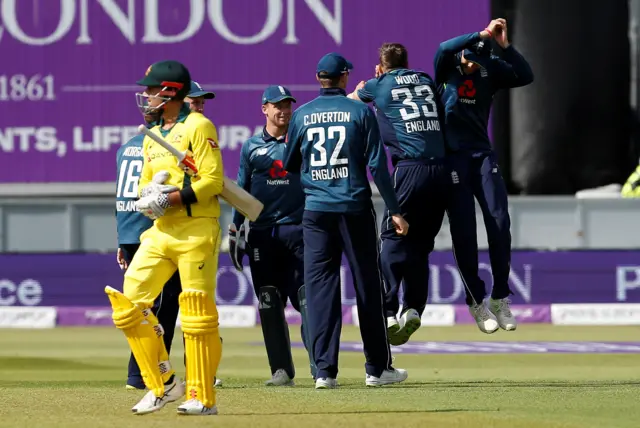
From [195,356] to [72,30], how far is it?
746 inches

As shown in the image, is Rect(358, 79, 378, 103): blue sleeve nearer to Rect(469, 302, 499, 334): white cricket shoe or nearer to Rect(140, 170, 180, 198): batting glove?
Rect(469, 302, 499, 334): white cricket shoe

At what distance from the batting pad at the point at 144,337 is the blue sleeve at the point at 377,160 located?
244 cm

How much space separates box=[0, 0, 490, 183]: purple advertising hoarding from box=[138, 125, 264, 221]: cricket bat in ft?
57.7

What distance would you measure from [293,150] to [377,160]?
698mm

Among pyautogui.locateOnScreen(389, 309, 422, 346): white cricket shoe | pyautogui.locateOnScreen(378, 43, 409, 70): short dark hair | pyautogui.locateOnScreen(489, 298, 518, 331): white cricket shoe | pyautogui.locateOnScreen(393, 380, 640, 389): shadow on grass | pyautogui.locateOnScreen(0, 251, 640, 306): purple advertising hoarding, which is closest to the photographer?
pyautogui.locateOnScreen(393, 380, 640, 389): shadow on grass

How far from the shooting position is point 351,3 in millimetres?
26828

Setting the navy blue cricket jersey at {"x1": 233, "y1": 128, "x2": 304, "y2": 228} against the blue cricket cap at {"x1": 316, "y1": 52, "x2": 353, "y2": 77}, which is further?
the navy blue cricket jersey at {"x1": 233, "y1": 128, "x2": 304, "y2": 228}

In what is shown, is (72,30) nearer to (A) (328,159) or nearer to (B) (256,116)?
(B) (256,116)

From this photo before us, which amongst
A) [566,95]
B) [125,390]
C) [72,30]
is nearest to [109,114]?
[72,30]

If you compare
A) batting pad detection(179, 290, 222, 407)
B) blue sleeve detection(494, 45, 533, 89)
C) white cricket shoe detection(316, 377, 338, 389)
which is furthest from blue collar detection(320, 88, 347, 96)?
batting pad detection(179, 290, 222, 407)

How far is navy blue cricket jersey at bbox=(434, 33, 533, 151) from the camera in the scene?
1211 centimetres

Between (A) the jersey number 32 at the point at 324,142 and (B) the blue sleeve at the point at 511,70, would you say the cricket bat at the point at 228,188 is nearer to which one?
(A) the jersey number 32 at the point at 324,142

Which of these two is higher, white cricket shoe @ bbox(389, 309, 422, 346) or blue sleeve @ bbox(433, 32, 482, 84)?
blue sleeve @ bbox(433, 32, 482, 84)

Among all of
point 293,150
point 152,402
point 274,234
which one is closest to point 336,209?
point 293,150
